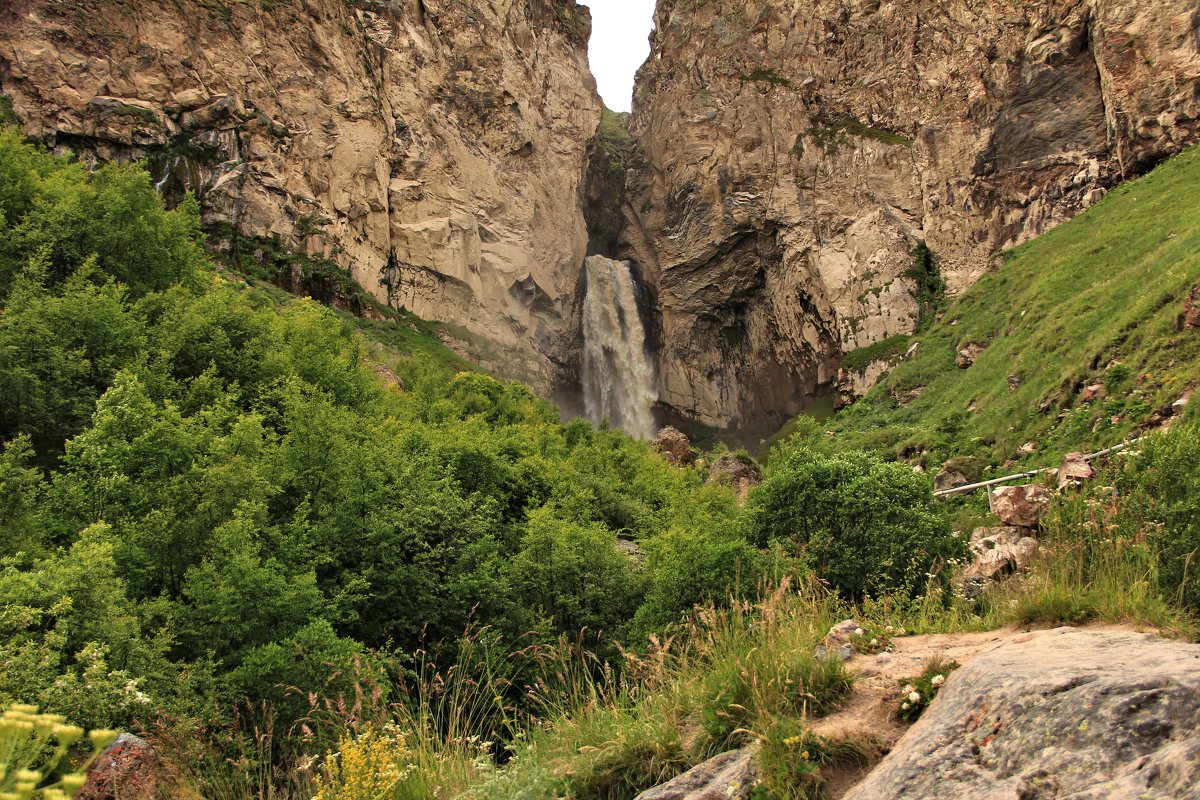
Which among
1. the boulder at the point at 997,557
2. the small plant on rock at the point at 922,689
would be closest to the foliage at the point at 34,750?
the small plant on rock at the point at 922,689

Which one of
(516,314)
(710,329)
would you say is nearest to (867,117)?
(710,329)

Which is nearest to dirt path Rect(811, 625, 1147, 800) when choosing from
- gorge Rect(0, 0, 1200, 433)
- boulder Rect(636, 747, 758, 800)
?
boulder Rect(636, 747, 758, 800)

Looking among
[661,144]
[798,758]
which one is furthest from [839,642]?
[661,144]

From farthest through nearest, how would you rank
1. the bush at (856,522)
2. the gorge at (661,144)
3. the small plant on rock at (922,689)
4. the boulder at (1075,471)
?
the gorge at (661,144) < the boulder at (1075,471) < the bush at (856,522) < the small plant on rock at (922,689)

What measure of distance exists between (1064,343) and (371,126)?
162 feet

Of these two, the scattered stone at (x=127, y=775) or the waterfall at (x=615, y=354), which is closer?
the scattered stone at (x=127, y=775)

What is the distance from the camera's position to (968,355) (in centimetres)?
4056

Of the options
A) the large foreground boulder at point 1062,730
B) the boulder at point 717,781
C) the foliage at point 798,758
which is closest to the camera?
the large foreground boulder at point 1062,730

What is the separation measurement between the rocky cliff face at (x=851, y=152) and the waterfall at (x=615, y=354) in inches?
98.1

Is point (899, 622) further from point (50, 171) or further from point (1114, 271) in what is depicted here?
point (50, 171)

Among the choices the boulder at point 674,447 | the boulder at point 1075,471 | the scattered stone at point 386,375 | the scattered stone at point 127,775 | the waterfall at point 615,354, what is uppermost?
the waterfall at point 615,354

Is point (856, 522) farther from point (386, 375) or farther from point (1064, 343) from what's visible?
point (386, 375)

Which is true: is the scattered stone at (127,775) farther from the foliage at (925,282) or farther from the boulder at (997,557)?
the foliage at (925,282)

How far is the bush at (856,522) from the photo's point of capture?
1135 centimetres
